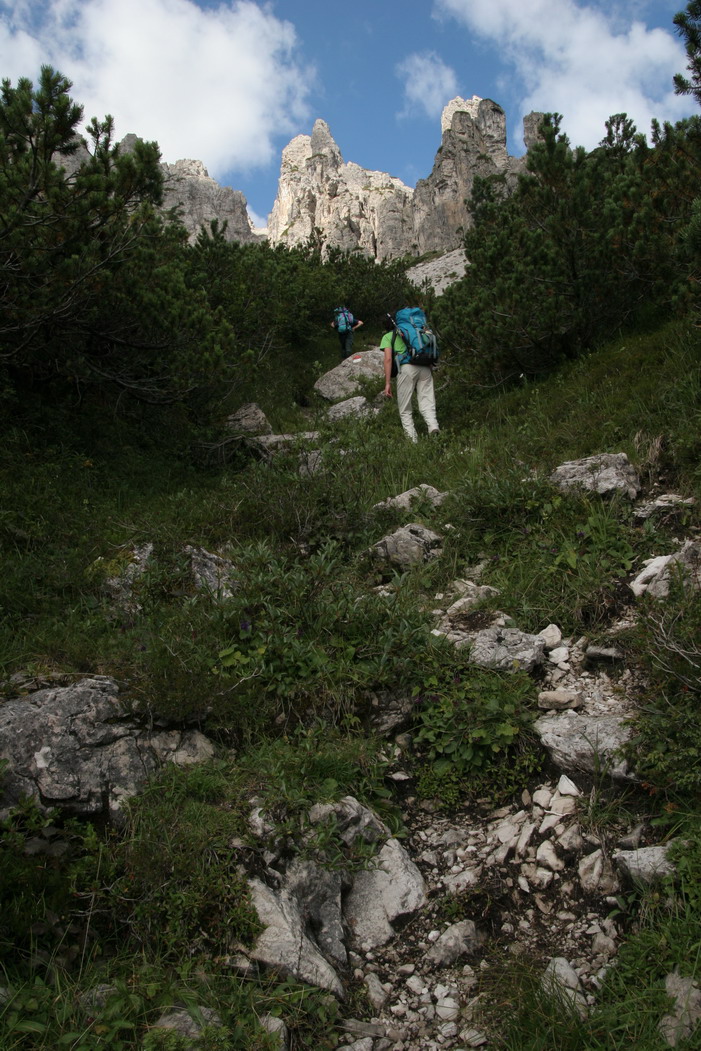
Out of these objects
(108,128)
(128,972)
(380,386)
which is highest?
(108,128)

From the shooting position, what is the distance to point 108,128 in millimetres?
6156

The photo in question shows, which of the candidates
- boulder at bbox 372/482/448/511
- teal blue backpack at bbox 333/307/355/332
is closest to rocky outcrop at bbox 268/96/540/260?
teal blue backpack at bbox 333/307/355/332

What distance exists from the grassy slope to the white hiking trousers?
479 millimetres

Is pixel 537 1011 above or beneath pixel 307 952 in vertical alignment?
beneath

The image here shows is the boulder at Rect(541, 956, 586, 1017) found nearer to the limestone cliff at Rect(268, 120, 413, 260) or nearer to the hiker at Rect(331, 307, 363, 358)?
the hiker at Rect(331, 307, 363, 358)

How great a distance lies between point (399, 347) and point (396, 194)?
248ft

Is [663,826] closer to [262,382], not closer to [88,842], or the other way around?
[88,842]

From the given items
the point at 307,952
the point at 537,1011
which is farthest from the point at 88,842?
the point at 537,1011

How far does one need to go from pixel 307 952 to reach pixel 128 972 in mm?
707

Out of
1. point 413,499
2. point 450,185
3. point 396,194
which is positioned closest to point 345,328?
point 413,499

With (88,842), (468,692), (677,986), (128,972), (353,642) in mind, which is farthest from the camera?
(353,642)

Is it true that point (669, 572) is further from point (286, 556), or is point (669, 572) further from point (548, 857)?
point (286, 556)

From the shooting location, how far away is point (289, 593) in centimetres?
465

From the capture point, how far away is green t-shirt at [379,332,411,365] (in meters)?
9.38
